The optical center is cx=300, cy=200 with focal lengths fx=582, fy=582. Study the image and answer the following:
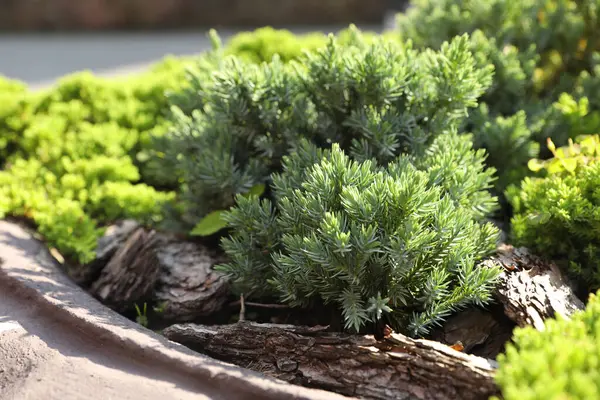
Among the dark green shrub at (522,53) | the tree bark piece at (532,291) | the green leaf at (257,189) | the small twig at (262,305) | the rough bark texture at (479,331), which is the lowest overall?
the small twig at (262,305)

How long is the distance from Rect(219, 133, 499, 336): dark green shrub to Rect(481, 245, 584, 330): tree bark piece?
3.2 inches

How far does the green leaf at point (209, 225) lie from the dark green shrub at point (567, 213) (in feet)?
4.95

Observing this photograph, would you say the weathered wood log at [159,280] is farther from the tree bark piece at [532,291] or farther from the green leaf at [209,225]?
the tree bark piece at [532,291]

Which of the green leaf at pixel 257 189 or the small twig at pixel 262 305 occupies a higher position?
the green leaf at pixel 257 189

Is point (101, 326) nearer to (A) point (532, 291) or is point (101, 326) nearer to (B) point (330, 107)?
(B) point (330, 107)

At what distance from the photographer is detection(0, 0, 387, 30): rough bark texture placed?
372 inches

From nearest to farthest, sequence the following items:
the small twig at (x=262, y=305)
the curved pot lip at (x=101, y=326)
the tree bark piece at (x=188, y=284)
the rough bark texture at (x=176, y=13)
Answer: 1. the curved pot lip at (x=101, y=326)
2. the small twig at (x=262, y=305)
3. the tree bark piece at (x=188, y=284)
4. the rough bark texture at (x=176, y=13)

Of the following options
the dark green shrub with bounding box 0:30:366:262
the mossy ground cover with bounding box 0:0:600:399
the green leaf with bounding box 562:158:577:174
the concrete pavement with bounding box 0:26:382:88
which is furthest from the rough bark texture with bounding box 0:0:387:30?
the green leaf with bounding box 562:158:577:174

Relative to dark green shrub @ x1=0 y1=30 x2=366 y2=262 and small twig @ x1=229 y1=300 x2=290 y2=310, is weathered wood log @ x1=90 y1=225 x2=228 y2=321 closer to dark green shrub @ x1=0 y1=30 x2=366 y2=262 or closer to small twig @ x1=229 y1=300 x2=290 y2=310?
small twig @ x1=229 y1=300 x2=290 y2=310

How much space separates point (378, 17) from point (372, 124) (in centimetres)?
852

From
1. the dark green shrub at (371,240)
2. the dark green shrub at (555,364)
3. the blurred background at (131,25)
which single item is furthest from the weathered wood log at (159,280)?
the blurred background at (131,25)

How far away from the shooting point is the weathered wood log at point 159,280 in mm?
3018

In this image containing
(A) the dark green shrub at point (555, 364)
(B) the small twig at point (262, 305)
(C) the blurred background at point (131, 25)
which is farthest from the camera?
(C) the blurred background at point (131, 25)

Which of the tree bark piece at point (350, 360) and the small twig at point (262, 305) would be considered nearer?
the tree bark piece at point (350, 360)
